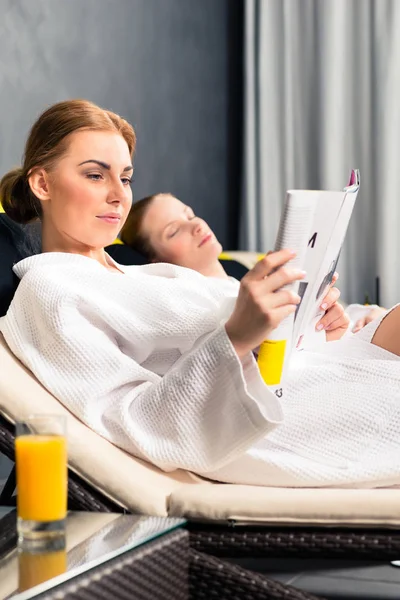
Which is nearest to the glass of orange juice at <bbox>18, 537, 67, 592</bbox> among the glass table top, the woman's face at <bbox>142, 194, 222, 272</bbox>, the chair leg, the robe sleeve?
the glass table top

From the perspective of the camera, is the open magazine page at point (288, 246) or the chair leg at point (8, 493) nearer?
the open magazine page at point (288, 246)

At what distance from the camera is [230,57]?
4422mm

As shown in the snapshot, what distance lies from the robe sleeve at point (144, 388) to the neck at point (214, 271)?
1.33 metres

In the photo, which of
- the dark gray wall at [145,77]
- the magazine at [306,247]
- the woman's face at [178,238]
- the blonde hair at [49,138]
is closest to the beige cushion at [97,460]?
the magazine at [306,247]

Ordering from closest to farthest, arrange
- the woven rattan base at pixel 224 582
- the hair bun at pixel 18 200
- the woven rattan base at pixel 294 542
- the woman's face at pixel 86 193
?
the woven rattan base at pixel 224 582, the woven rattan base at pixel 294 542, the woman's face at pixel 86 193, the hair bun at pixel 18 200

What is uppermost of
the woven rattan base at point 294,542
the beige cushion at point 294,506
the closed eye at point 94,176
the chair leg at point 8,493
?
the closed eye at point 94,176

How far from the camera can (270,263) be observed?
127 centimetres

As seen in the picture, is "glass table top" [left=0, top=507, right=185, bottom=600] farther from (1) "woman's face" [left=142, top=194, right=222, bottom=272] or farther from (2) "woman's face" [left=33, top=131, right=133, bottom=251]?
(1) "woman's face" [left=142, top=194, right=222, bottom=272]

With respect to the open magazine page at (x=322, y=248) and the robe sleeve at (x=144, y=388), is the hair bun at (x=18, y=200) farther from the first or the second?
the open magazine page at (x=322, y=248)

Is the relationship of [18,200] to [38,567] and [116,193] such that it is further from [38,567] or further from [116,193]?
[38,567]

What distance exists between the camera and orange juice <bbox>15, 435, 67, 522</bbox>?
41.9 inches

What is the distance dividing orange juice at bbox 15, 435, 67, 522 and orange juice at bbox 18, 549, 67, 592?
0.14 ft

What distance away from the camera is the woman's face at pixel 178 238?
9.41ft

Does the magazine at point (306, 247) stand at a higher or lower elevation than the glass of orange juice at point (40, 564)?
higher
